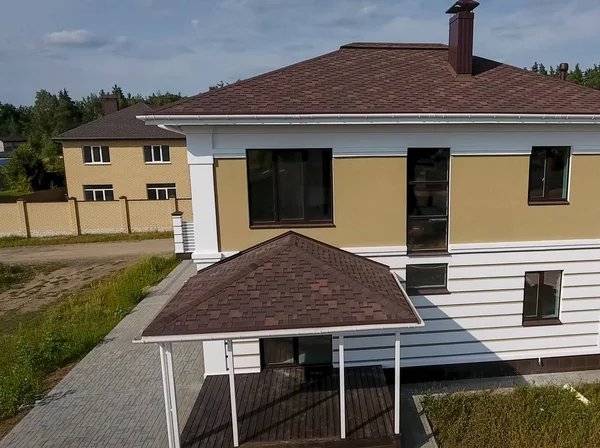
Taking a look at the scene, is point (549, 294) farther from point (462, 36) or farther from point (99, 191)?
point (99, 191)

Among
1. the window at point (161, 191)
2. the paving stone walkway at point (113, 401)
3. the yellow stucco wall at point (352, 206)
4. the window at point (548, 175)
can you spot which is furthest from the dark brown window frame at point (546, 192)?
the window at point (161, 191)

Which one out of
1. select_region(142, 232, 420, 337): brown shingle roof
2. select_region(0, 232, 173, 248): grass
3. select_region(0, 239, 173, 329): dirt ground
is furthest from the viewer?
select_region(0, 232, 173, 248): grass

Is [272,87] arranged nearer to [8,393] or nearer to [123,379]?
[123,379]

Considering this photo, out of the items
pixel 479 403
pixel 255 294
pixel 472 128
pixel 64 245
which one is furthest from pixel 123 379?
pixel 64 245

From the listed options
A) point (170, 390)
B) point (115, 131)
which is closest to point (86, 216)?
point (115, 131)

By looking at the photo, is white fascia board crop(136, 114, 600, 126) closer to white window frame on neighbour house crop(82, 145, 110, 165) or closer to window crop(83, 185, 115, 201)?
white window frame on neighbour house crop(82, 145, 110, 165)

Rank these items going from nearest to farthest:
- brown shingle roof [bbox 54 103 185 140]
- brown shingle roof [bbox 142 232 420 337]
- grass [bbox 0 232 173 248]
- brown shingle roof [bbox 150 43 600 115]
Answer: brown shingle roof [bbox 142 232 420 337] < brown shingle roof [bbox 150 43 600 115] < grass [bbox 0 232 173 248] < brown shingle roof [bbox 54 103 185 140]

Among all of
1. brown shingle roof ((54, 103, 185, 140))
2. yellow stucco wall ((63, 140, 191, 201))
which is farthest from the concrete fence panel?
brown shingle roof ((54, 103, 185, 140))
